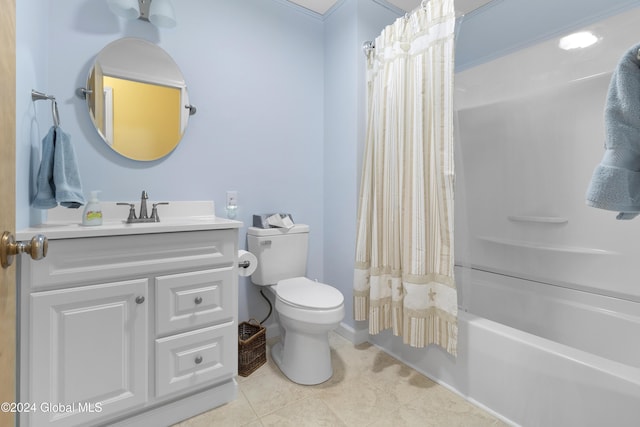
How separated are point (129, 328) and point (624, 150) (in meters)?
1.66

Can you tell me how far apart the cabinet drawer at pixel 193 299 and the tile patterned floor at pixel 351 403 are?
45cm

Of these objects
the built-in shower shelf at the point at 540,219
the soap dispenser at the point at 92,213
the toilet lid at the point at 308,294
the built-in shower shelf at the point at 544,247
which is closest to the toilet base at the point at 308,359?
the toilet lid at the point at 308,294

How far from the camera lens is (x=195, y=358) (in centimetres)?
134

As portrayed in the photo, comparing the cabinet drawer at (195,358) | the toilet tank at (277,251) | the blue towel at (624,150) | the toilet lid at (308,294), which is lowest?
the cabinet drawer at (195,358)

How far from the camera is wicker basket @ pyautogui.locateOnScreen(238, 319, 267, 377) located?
1659 millimetres

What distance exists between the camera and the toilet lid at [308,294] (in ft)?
5.07

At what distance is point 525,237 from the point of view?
1.98 m

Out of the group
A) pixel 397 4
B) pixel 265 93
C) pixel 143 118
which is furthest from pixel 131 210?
pixel 397 4

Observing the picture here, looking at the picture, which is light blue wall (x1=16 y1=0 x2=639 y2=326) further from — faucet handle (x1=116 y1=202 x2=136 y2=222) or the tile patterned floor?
the tile patterned floor

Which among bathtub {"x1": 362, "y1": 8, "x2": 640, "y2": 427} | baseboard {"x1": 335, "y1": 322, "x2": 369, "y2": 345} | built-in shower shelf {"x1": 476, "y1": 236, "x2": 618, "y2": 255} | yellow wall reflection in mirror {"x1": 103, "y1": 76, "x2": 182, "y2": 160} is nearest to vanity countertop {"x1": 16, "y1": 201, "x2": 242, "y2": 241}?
yellow wall reflection in mirror {"x1": 103, "y1": 76, "x2": 182, "y2": 160}

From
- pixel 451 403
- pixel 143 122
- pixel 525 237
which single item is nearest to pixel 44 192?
pixel 143 122

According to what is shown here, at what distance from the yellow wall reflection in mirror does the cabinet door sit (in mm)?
827

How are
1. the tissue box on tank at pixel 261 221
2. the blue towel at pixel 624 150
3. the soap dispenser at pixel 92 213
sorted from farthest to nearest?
1. the tissue box on tank at pixel 261 221
2. the soap dispenser at pixel 92 213
3. the blue towel at pixel 624 150

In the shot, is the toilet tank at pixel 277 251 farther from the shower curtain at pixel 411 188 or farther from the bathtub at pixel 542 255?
the bathtub at pixel 542 255
